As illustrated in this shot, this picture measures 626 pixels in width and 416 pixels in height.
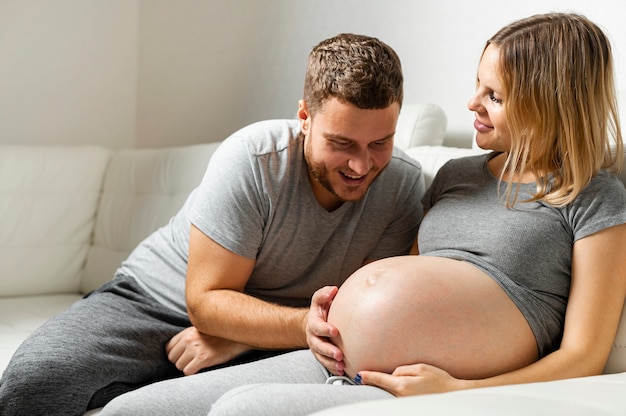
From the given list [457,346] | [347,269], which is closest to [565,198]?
[457,346]

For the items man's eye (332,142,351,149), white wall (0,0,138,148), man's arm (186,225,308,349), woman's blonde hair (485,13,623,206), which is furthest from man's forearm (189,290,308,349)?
white wall (0,0,138,148)

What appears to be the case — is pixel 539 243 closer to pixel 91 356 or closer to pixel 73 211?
pixel 91 356

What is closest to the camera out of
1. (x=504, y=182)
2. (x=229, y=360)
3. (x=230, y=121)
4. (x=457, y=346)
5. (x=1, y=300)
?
(x=457, y=346)

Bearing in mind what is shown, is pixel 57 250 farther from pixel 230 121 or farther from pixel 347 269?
pixel 347 269

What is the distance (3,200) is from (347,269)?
1.36 meters

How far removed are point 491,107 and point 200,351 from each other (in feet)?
2.44

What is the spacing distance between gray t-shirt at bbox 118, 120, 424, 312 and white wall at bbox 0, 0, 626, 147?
68cm

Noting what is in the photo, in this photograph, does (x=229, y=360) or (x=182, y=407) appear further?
(x=229, y=360)

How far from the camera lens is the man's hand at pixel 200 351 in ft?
5.16

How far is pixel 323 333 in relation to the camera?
1.32 metres

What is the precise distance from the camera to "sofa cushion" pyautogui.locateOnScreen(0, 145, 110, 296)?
2.50 meters

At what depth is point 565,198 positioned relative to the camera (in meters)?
1.29

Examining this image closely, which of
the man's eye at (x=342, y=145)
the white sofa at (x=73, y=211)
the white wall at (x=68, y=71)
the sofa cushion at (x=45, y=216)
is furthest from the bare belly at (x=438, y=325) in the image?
the white wall at (x=68, y=71)

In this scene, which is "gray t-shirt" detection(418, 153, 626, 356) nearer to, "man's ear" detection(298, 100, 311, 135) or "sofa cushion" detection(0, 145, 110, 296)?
"man's ear" detection(298, 100, 311, 135)
